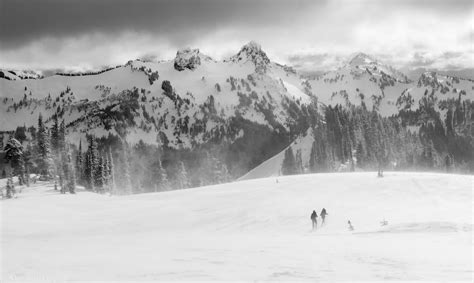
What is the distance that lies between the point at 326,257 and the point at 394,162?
5163 inches

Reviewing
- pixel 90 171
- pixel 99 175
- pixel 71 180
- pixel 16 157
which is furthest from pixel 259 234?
pixel 90 171

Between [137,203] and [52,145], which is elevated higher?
[52,145]

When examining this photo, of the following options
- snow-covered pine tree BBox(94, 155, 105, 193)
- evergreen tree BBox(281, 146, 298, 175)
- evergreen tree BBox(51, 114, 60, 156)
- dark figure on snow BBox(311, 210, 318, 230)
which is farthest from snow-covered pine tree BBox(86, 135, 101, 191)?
dark figure on snow BBox(311, 210, 318, 230)

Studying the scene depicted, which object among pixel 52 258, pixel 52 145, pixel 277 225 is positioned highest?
pixel 52 145

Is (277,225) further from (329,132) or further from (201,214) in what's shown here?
(329,132)

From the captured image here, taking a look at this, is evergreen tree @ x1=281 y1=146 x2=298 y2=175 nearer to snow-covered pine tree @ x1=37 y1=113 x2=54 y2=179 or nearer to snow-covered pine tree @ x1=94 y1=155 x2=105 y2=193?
snow-covered pine tree @ x1=94 y1=155 x2=105 y2=193

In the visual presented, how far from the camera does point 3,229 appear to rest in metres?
36.7

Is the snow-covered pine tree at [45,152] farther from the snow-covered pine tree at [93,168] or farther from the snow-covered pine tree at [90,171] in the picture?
the snow-covered pine tree at [93,168]

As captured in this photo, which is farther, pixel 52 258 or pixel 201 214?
pixel 201 214

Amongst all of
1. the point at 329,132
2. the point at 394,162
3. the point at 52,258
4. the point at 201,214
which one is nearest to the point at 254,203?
the point at 201,214

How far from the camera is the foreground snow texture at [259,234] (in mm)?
16000

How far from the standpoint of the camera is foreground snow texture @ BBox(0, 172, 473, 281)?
1600cm

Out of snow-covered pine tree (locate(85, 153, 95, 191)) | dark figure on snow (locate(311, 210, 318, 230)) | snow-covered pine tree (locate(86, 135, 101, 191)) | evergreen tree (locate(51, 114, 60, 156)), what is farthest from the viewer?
snow-covered pine tree (locate(86, 135, 101, 191))

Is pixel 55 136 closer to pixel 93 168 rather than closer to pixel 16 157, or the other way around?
pixel 16 157
